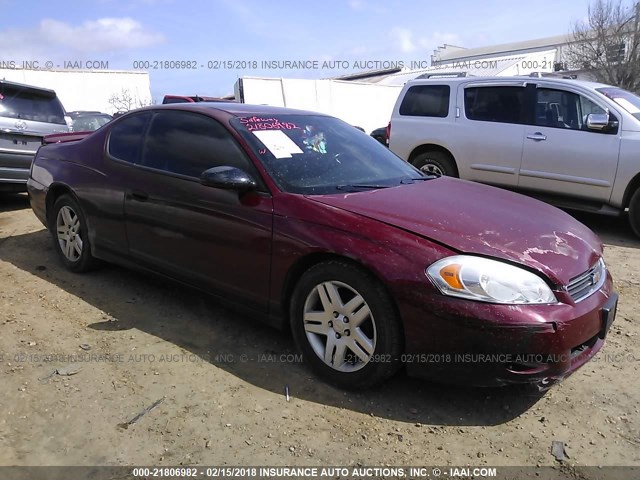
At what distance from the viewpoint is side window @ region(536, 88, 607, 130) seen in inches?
246

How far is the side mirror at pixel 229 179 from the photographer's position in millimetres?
3146

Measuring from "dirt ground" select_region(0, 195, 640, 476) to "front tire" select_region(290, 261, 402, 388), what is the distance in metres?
0.15

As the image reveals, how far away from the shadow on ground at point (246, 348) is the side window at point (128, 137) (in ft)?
3.54

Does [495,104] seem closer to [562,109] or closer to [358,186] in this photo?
[562,109]

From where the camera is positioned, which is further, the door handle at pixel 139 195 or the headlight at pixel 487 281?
the door handle at pixel 139 195

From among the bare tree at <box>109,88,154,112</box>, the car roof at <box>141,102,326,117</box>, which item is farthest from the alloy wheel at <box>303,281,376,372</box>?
the bare tree at <box>109,88,154,112</box>

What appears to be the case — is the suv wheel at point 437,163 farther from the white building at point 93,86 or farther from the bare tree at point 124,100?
the bare tree at point 124,100

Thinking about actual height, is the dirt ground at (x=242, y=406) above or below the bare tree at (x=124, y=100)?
below

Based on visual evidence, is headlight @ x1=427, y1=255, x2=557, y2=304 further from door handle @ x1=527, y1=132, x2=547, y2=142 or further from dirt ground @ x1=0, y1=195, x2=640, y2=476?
door handle @ x1=527, y1=132, x2=547, y2=142

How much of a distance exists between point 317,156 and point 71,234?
8.27ft

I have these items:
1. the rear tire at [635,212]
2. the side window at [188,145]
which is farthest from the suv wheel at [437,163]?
the side window at [188,145]

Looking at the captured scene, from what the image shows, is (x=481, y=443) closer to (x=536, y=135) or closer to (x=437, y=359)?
(x=437, y=359)

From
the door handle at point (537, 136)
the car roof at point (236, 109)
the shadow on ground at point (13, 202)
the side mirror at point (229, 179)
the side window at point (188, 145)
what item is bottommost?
the shadow on ground at point (13, 202)

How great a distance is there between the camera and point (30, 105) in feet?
24.8
